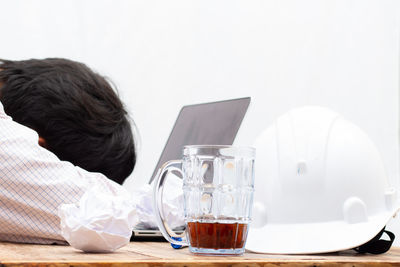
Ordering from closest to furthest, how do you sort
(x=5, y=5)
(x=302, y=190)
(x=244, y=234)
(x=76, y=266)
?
(x=76, y=266)
(x=244, y=234)
(x=302, y=190)
(x=5, y=5)

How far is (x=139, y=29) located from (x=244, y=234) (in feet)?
4.86

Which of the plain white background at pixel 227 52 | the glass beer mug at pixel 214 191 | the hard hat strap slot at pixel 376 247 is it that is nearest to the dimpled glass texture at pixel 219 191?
the glass beer mug at pixel 214 191

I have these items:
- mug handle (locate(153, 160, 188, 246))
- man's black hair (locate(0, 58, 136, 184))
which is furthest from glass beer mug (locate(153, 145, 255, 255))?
man's black hair (locate(0, 58, 136, 184))

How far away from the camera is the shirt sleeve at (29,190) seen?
786 mm

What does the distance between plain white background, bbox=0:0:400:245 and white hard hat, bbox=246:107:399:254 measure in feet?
Result: 3.83

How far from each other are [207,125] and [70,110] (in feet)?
0.99

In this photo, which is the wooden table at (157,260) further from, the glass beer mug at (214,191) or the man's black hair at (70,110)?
the man's black hair at (70,110)

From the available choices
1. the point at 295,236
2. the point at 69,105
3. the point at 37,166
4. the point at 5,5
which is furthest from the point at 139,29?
the point at 295,236

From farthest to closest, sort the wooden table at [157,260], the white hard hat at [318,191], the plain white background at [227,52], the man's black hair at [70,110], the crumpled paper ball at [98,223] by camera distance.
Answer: the plain white background at [227,52] → the man's black hair at [70,110] → the white hard hat at [318,191] → the crumpled paper ball at [98,223] → the wooden table at [157,260]

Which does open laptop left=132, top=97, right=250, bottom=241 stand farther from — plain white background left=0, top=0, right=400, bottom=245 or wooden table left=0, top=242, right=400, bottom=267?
plain white background left=0, top=0, right=400, bottom=245

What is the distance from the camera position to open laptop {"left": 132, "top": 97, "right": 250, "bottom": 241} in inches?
42.5

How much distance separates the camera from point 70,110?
1.00m

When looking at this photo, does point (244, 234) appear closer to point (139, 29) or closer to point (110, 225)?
point (110, 225)

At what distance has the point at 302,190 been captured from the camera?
746mm
